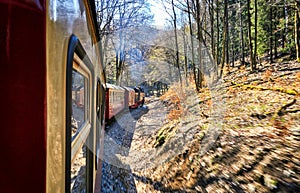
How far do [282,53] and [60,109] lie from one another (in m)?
24.4

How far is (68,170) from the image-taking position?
961 mm

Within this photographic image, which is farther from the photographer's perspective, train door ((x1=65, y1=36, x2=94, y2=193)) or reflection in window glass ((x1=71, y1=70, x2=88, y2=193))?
reflection in window glass ((x1=71, y1=70, x2=88, y2=193))

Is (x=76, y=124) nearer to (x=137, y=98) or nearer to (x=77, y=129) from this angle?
(x=77, y=129)

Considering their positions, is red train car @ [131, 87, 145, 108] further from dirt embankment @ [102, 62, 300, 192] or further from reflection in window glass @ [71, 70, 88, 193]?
reflection in window glass @ [71, 70, 88, 193]

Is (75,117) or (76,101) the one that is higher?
(76,101)
